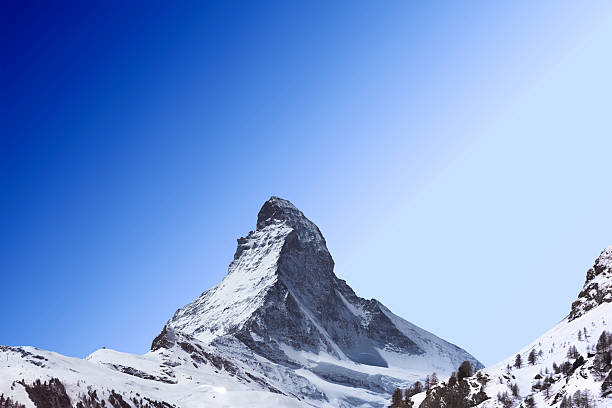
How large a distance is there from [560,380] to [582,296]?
23.2 meters

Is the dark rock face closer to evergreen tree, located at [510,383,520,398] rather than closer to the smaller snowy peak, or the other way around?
evergreen tree, located at [510,383,520,398]

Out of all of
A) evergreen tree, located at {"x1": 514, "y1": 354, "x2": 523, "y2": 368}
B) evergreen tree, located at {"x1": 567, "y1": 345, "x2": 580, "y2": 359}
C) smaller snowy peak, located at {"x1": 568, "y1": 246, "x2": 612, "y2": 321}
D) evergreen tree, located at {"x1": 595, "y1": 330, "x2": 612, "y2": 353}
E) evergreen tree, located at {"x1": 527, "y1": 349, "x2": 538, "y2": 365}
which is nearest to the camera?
evergreen tree, located at {"x1": 595, "y1": 330, "x2": 612, "y2": 353}

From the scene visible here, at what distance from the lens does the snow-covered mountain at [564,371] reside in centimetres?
4866

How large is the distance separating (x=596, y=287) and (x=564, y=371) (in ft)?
66.7

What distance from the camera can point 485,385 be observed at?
63906 millimetres

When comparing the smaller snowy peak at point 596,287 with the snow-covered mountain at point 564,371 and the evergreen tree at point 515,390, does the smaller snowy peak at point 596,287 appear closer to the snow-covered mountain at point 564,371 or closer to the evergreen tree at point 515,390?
the snow-covered mountain at point 564,371

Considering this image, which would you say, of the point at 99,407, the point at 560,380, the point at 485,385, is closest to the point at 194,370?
the point at 99,407

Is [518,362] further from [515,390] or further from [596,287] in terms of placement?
[596,287]

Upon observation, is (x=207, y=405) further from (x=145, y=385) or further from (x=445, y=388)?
(x=445, y=388)

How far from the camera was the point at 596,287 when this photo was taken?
2805 inches

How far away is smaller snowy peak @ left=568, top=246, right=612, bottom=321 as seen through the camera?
223 feet

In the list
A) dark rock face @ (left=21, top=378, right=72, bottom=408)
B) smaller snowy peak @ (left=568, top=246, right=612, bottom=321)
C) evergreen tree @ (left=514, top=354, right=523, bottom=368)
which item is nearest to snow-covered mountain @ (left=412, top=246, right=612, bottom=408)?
smaller snowy peak @ (left=568, top=246, right=612, bottom=321)

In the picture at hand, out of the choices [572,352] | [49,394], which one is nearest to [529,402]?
[572,352]

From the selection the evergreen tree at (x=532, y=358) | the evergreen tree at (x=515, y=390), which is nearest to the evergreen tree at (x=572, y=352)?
the evergreen tree at (x=515, y=390)
